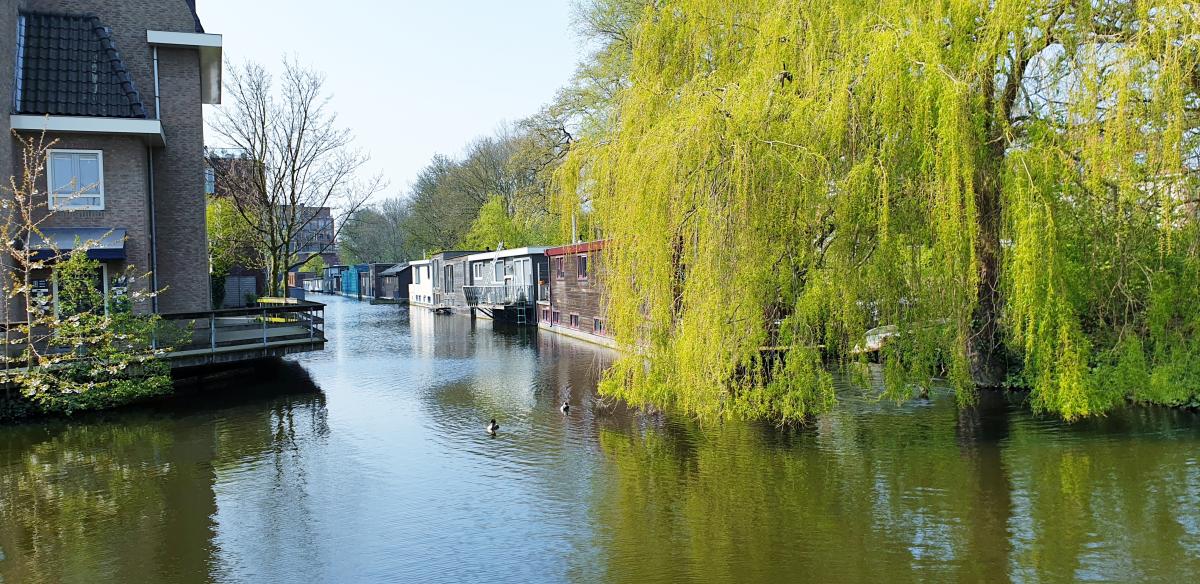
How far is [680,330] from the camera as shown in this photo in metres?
12.2

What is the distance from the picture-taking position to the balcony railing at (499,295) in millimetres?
37750

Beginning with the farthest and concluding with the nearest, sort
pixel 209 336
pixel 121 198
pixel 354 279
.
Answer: pixel 354 279
pixel 209 336
pixel 121 198

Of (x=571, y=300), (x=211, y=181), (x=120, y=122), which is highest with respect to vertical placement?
(x=211, y=181)

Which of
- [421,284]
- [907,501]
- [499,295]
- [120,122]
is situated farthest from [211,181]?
[907,501]

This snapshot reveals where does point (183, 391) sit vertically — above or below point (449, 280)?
below

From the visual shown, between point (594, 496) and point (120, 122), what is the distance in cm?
1446

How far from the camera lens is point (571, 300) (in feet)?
104

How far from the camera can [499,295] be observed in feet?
131

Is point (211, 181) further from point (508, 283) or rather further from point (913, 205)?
point (913, 205)

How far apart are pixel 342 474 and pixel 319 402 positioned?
6.46 m

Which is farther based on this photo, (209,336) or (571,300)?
(571,300)

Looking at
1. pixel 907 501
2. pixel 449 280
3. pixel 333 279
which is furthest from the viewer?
pixel 333 279

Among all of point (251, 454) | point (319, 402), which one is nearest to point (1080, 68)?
point (251, 454)

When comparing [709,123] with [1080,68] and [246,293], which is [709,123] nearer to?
[1080,68]
